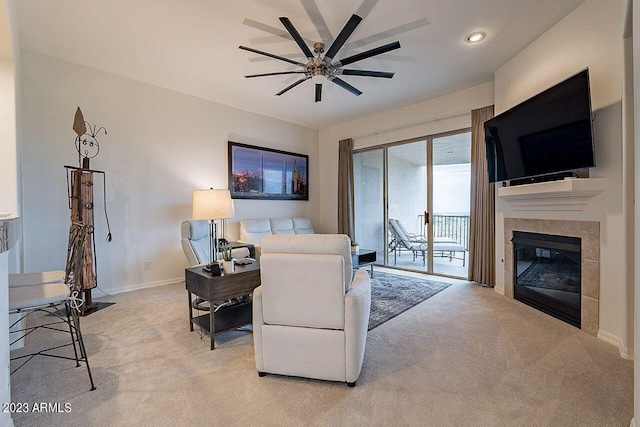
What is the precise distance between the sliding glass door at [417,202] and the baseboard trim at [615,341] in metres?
2.08

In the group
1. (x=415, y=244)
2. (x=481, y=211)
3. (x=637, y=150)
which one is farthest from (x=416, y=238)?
(x=637, y=150)

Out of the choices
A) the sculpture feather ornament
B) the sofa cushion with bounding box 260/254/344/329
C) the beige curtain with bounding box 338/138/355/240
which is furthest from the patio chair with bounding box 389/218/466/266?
the sculpture feather ornament

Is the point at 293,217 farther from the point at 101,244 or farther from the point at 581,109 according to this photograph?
the point at 581,109

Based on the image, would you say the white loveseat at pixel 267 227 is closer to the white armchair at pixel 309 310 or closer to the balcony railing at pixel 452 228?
the balcony railing at pixel 452 228

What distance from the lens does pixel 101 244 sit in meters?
3.57

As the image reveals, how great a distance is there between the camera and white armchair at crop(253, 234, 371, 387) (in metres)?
1.68

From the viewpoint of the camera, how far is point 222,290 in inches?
87.8

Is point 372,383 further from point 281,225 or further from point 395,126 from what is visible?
point 395,126

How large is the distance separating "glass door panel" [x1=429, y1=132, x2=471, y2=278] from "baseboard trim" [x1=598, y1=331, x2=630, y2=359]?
6.88 feet

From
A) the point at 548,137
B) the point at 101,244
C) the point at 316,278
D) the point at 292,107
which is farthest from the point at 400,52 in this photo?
the point at 101,244

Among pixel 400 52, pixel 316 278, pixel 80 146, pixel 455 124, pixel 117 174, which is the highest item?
pixel 400 52

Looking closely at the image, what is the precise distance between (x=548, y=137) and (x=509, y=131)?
1.75 feet

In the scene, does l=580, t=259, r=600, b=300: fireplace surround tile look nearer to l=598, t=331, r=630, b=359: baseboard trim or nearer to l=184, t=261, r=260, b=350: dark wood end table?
l=598, t=331, r=630, b=359: baseboard trim

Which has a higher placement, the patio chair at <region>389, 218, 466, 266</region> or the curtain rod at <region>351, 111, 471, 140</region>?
the curtain rod at <region>351, 111, 471, 140</region>
